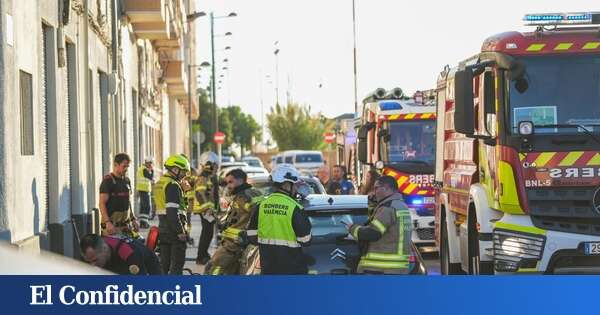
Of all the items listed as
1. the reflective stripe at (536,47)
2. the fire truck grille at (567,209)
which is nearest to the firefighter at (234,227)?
the fire truck grille at (567,209)

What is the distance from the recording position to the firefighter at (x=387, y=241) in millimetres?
9828

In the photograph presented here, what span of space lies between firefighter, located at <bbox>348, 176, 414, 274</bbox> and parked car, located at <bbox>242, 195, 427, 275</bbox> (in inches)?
8.8

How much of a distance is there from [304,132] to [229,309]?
116 metres

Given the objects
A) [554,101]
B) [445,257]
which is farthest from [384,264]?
[445,257]

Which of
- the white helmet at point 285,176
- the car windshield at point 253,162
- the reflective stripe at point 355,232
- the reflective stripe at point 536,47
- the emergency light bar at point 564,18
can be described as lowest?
the car windshield at point 253,162

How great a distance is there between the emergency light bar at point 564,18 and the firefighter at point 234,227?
3269 millimetres

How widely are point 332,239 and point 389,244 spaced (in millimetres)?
702

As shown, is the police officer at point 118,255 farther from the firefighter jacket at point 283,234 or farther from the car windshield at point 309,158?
the car windshield at point 309,158

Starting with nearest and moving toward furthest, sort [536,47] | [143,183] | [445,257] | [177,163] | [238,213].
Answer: [536,47]
[238,213]
[177,163]
[445,257]
[143,183]

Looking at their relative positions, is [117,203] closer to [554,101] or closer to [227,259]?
[227,259]

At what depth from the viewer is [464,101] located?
39.9ft

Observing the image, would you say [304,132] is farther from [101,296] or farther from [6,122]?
[101,296]

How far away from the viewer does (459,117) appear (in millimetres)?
12414

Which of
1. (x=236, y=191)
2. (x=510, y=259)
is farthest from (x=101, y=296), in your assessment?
(x=236, y=191)
